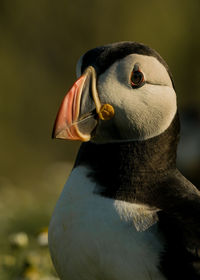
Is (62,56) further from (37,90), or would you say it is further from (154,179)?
(154,179)

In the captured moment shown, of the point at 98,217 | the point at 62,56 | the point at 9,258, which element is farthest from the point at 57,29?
the point at 98,217

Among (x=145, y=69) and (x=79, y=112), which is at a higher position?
(x=145, y=69)

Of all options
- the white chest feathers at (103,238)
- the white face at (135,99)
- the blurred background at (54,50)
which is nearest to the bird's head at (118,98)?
the white face at (135,99)

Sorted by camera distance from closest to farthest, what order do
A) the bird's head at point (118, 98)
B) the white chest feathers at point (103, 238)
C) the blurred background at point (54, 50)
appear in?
the white chest feathers at point (103, 238)
the bird's head at point (118, 98)
the blurred background at point (54, 50)

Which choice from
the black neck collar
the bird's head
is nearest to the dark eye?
the bird's head

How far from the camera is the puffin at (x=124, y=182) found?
116 inches

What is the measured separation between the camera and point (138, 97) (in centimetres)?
312

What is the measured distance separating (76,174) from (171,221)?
563 millimetres

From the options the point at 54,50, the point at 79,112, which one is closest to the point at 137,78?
the point at 79,112

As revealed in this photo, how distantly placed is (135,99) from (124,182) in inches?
16.2

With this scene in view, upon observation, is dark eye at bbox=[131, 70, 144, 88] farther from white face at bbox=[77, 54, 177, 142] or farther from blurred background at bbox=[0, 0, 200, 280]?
blurred background at bbox=[0, 0, 200, 280]

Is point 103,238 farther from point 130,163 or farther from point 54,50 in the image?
point 54,50

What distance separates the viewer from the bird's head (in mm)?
3068

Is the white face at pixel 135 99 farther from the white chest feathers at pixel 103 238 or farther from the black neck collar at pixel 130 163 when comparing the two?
the white chest feathers at pixel 103 238
